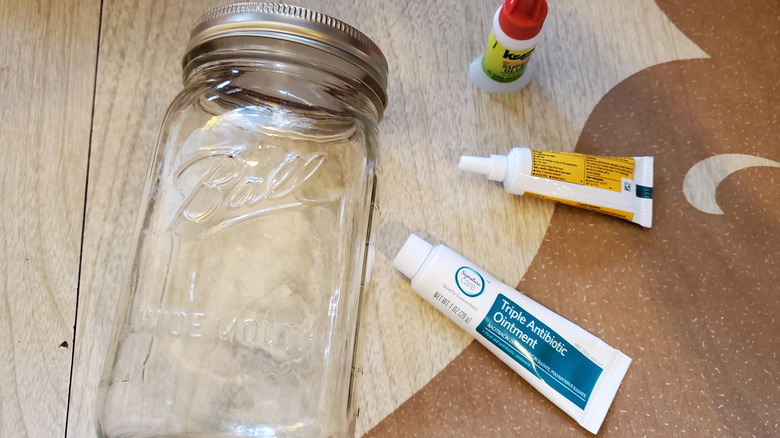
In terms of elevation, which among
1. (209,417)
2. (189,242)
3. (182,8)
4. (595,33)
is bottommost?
(209,417)

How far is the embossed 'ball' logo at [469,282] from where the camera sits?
54 cm

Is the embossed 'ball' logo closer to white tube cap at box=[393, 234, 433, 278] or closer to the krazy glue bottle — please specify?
white tube cap at box=[393, 234, 433, 278]

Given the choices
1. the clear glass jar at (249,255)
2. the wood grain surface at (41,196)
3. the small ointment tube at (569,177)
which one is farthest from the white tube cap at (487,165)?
the wood grain surface at (41,196)

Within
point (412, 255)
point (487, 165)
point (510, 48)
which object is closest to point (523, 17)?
point (510, 48)

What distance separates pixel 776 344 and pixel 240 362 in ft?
1.75

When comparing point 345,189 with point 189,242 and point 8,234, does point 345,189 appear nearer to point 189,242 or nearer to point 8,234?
point 189,242

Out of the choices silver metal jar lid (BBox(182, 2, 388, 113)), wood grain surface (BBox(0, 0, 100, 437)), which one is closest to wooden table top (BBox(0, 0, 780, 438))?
wood grain surface (BBox(0, 0, 100, 437))

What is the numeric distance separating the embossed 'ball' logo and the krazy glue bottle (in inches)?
7.8

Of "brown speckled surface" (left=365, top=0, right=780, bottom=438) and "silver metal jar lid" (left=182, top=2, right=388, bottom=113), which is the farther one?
"brown speckled surface" (left=365, top=0, right=780, bottom=438)

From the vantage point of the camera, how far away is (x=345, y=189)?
0.51 m

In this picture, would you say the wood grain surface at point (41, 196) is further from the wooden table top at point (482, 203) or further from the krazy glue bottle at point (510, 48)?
the krazy glue bottle at point (510, 48)

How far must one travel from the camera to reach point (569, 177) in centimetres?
55

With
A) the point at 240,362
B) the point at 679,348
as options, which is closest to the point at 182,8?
the point at 240,362

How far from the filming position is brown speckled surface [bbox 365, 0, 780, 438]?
56 centimetres
